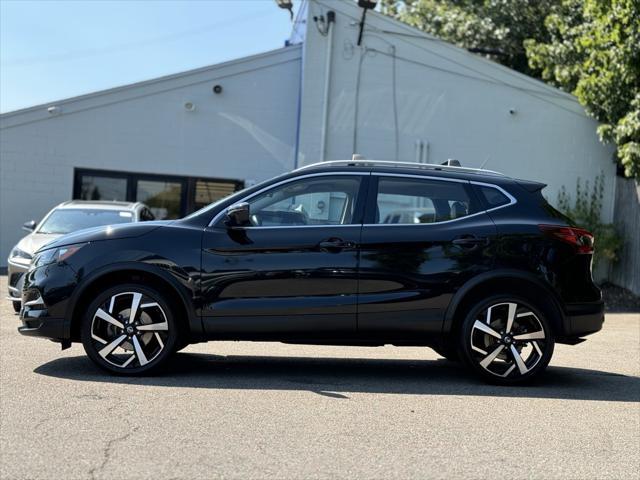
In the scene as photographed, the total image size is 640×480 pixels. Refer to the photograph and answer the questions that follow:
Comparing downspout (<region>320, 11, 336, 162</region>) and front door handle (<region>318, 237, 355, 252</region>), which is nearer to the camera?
front door handle (<region>318, 237, 355, 252</region>)

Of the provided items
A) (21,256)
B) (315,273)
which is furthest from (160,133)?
(315,273)

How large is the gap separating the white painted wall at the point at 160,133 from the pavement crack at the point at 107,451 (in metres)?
11.8

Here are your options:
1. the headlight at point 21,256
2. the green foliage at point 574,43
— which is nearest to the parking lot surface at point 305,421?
the headlight at point 21,256

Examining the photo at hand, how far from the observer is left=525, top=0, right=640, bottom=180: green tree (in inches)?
532

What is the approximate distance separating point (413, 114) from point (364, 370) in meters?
10.5

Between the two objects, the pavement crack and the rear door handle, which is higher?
the rear door handle

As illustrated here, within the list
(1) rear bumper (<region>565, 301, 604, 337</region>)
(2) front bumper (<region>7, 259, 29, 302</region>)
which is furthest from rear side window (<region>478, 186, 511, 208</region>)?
(2) front bumper (<region>7, 259, 29, 302</region>)

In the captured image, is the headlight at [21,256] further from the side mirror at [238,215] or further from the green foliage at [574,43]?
the green foliage at [574,43]

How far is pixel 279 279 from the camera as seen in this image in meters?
5.91

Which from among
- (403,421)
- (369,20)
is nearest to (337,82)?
(369,20)

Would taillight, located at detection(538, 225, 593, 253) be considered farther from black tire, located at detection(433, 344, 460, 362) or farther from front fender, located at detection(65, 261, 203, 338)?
front fender, located at detection(65, 261, 203, 338)

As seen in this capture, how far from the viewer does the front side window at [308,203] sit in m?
6.12

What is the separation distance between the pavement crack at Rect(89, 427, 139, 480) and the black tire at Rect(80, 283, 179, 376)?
1.40 m

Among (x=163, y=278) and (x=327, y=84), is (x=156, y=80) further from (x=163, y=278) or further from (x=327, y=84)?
(x=163, y=278)
